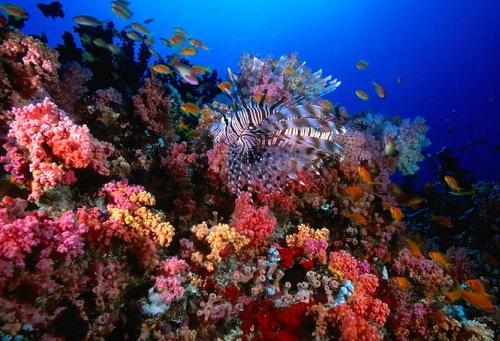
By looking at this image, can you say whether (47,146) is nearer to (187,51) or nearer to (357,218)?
(357,218)

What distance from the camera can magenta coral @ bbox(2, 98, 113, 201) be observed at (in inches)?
106

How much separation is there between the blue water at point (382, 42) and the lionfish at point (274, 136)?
67147 millimetres

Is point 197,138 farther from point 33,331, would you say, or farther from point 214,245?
point 33,331

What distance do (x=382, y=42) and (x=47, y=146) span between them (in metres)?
130

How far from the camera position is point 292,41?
417 feet

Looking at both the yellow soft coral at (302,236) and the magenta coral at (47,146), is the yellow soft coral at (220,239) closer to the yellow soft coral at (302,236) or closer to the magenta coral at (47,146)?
the yellow soft coral at (302,236)

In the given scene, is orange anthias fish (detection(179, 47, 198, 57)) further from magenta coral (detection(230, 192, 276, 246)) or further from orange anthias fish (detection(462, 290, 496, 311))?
orange anthias fish (detection(462, 290, 496, 311))

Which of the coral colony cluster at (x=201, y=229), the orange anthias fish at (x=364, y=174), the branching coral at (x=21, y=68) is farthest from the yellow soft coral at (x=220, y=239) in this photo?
the branching coral at (x=21, y=68)

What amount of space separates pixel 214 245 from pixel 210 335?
815mm

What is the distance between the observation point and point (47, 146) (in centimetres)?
280

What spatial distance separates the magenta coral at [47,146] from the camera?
2.69 m

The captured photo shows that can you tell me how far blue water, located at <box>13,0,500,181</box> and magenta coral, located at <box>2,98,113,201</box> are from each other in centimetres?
6854

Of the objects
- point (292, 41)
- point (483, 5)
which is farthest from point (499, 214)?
point (292, 41)

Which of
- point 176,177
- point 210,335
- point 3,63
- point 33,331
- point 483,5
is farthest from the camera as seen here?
point 483,5
